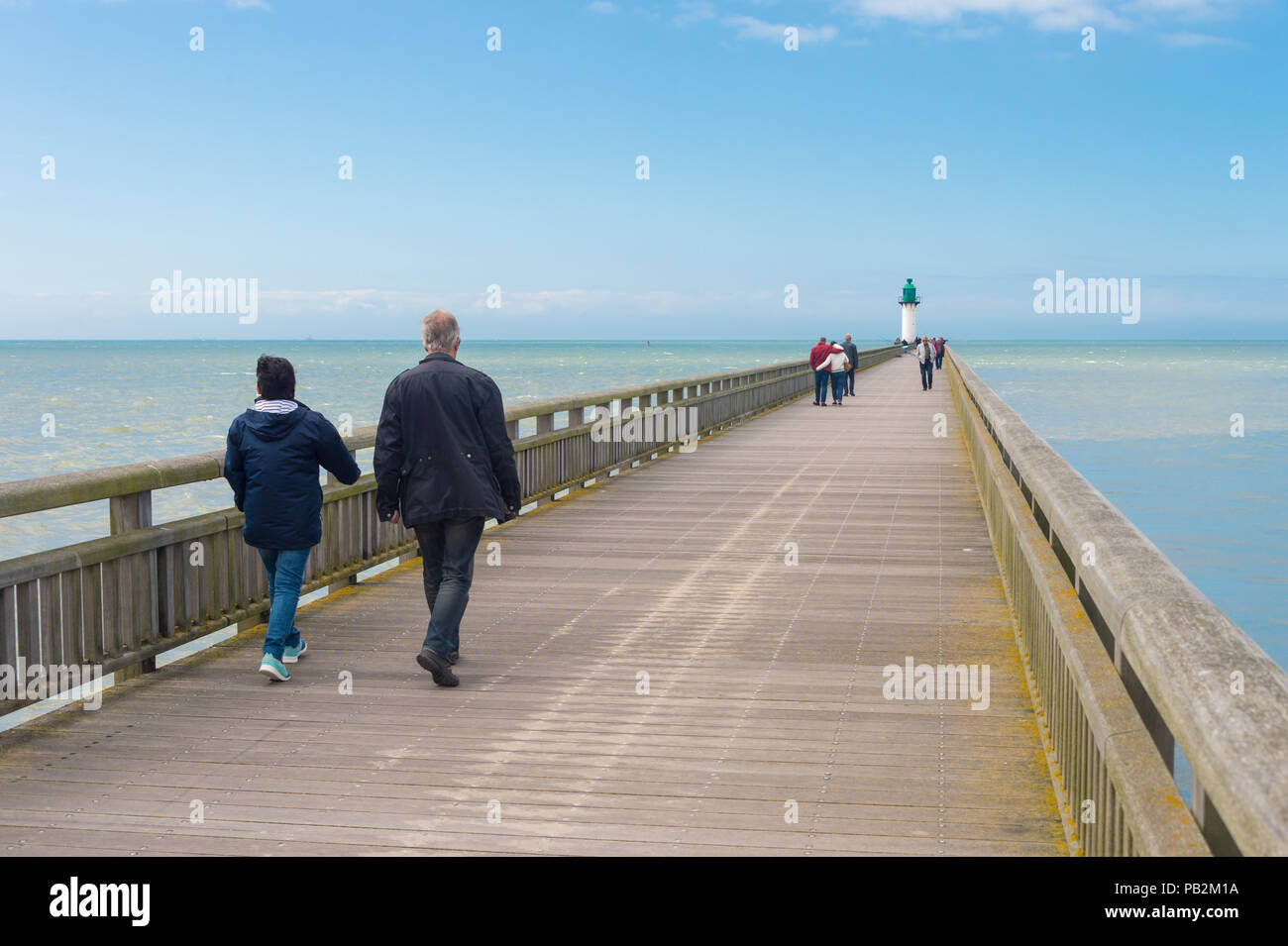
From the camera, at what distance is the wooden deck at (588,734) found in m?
4.76

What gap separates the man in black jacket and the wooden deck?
485 millimetres

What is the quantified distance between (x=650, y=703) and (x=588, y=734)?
0.62 m

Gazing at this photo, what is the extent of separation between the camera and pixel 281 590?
700cm

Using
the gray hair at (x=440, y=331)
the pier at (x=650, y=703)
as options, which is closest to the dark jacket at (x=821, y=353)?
the pier at (x=650, y=703)

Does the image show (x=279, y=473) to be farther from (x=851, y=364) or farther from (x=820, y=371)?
(x=851, y=364)

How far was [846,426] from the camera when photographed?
92.5 feet

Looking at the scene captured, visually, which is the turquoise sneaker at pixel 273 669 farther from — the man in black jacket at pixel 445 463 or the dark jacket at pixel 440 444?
the dark jacket at pixel 440 444

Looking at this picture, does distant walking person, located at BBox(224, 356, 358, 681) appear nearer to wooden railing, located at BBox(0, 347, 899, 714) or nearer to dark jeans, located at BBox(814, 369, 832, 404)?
wooden railing, located at BBox(0, 347, 899, 714)

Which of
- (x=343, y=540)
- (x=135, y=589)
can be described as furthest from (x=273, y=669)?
(x=343, y=540)

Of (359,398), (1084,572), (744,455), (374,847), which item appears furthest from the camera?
(359,398)

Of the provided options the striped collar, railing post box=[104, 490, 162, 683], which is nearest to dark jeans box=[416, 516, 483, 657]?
the striped collar

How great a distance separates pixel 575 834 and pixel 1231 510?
2793 cm

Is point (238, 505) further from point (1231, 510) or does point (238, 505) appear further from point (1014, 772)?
point (1231, 510)
